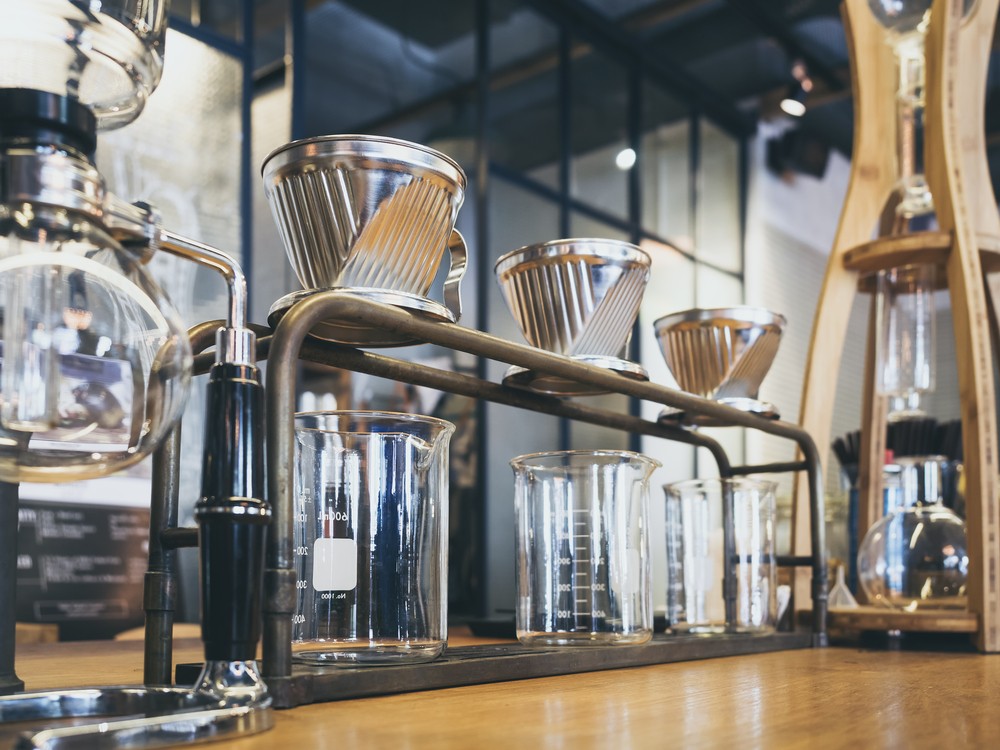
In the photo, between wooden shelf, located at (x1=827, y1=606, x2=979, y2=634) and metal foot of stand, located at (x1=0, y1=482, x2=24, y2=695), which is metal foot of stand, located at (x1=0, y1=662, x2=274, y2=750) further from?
wooden shelf, located at (x1=827, y1=606, x2=979, y2=634)

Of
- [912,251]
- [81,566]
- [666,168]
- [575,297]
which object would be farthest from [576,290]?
[666,168]

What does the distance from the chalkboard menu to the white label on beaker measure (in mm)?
2142

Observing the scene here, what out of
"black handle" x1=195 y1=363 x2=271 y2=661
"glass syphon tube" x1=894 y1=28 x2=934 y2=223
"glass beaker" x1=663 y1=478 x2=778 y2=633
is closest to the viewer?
"black handle" x1=195 y1=363 x2=271 y2=661

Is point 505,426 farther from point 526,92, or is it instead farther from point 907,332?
point 907,332

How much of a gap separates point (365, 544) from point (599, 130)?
14.9 feet

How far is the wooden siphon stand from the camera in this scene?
4.68ft

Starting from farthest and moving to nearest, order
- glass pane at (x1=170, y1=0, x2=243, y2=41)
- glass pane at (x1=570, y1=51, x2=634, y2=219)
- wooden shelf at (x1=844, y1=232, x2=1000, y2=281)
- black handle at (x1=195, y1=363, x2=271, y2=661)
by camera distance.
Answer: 1. glass pane at (x1=570, y1=51, x2=634, y2=219)
2. glass pane at (x1=170, y1=0, x2=243, y2=41)
3. wooden shelf at (x1=844, y1=232, x2=1000, y2=281)
4. black handle at (x1=195, y1=363, x2=271, y2=661)

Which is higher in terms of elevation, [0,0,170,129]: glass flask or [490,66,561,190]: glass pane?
[490,66,561,190]: glass pane

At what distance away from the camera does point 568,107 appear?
4.73m

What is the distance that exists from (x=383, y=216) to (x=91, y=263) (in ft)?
1.03

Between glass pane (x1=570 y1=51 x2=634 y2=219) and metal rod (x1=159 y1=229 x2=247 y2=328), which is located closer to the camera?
metal rod (x1=159 y1=229 x2=247 y2=328)

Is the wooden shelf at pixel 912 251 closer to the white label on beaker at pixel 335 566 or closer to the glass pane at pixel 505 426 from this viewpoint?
the white label on beaker at pixel 335 566

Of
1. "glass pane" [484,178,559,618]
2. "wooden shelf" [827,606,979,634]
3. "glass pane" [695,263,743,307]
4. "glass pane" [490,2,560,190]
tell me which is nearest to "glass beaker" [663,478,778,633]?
"wooden shelf" [827,606,979,634]

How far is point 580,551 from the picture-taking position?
3.19 feet
